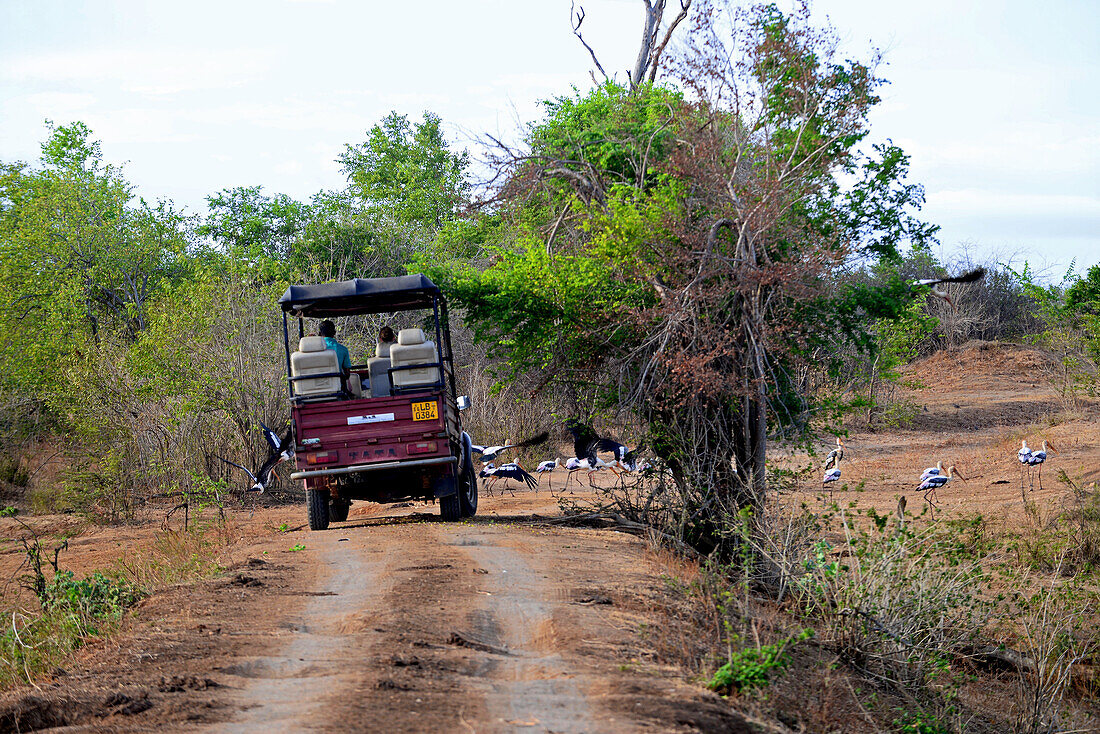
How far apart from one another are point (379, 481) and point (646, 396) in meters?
3.67

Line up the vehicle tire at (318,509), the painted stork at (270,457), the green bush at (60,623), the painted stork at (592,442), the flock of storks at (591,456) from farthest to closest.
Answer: the painted stork at (270,457) → the painted stork at (592,442) → the vehicle tire at (318,509) → the flock of storks at (591,456) → the green bush at (60,623)

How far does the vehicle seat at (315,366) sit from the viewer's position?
1256 centimetres

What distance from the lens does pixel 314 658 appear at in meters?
6.66

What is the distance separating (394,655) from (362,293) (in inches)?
271

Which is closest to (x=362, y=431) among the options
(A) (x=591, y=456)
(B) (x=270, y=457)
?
(A) (x=591, y=456)

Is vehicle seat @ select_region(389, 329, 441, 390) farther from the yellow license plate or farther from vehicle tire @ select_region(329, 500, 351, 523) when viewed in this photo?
vehicle tire @ select_region(329, 500, 351, 523)

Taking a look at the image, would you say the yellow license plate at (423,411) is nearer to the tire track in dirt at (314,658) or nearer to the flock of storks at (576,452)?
the flock of storks at (576,452)

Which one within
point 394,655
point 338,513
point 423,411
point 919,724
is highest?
point 423,411

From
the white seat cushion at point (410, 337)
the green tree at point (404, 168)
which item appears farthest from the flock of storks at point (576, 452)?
the green tree at point (404, 168)

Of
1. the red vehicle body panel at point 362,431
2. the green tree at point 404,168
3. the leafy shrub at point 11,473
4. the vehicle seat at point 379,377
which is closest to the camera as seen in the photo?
the red vehicle body panel at point 362,431

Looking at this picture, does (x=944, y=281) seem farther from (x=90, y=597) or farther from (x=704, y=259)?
(x=90, y=597)

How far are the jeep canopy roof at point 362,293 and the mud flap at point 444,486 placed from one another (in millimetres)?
2285

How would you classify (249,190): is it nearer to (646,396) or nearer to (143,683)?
(646,396)

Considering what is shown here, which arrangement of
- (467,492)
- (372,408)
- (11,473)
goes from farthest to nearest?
1. (11,473)
2. (467,492)
3. (372,408)
